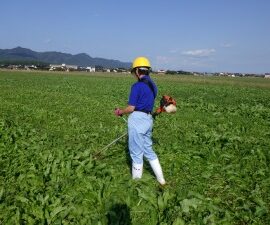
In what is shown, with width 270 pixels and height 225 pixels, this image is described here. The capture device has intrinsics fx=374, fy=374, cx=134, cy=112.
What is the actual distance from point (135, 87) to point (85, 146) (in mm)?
4780

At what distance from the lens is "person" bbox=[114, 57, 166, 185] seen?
24.8 ft

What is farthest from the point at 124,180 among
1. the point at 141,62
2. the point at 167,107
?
the point at 141,62

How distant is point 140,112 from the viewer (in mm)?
7730

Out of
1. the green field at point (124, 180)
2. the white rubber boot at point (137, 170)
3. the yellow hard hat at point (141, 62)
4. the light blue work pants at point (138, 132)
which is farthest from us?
the white rubber boot at point (137, 170)

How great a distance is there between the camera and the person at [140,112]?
756 centimetres

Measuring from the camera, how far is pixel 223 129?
15.4 metres

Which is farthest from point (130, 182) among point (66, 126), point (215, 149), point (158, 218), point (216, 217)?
point (66, 126)

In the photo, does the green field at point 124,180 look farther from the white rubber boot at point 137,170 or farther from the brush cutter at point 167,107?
the brush cutter at point 167,107

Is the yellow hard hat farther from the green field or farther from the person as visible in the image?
the green field

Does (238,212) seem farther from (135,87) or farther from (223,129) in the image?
(223,129)

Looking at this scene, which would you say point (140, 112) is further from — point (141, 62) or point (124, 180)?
point (124, 180)

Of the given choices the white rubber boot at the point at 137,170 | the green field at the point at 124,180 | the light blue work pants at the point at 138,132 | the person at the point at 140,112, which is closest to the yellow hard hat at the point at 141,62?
the person at the point at 140,112

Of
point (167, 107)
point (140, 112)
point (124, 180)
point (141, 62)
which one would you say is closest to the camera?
point (141, 62)

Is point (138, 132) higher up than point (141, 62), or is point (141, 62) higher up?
point (141, 62)
